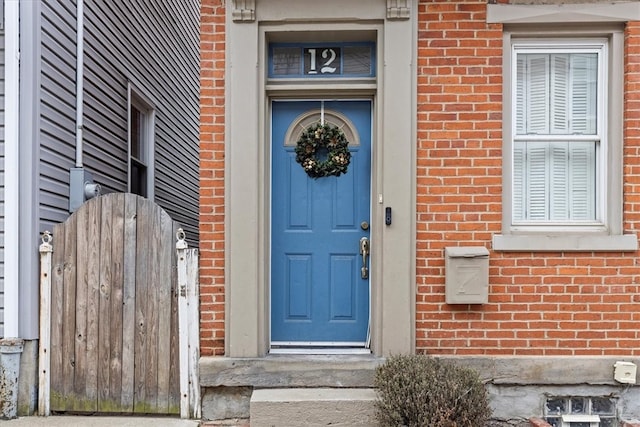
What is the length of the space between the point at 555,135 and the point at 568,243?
0.98 metres

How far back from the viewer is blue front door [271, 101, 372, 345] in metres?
4.59

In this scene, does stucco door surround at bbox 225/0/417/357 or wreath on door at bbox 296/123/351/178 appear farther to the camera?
wreath on door at bbox 296/123/351/178

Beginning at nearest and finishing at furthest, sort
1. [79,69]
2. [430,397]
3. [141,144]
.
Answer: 1. [430,397]
2. [79,69]
3. [141,144]

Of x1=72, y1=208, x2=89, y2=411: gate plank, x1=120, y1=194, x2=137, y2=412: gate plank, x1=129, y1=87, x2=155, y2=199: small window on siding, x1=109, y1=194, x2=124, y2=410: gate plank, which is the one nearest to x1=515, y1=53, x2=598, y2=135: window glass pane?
x1=120, y1=194, x2=137, y2=412: gate plank

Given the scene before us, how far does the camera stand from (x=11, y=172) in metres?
4.19

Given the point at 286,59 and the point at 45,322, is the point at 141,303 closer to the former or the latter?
the point at 45,322

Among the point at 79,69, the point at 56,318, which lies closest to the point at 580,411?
the point at 56,318

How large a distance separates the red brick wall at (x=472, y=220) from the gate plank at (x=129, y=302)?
0.61m

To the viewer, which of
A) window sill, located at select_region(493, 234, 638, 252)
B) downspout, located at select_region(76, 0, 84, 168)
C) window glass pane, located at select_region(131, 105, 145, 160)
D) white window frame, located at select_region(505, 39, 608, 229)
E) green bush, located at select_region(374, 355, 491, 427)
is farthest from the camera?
window glass pane, located at select_region(131, 105, 145, 160)

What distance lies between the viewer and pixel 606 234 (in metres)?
4.39

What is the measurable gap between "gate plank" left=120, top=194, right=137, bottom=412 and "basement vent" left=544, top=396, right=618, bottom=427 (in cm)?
362

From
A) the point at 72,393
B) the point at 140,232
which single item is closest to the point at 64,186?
the point at 140,232

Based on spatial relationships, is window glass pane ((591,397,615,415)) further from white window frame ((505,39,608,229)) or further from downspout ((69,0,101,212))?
downspout ((69,0,101,212))

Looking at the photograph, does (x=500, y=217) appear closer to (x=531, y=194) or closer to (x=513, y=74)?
(x=531, y=194)
